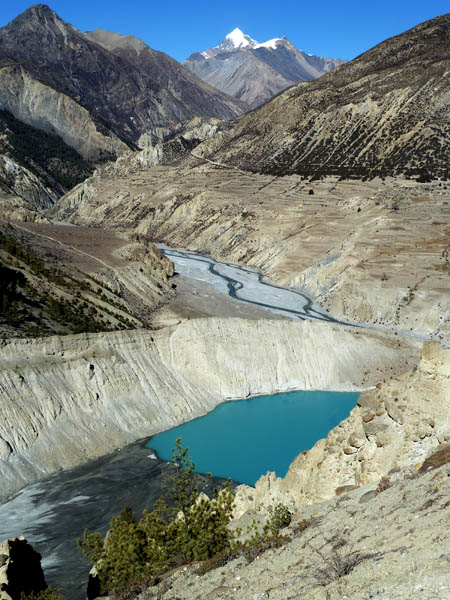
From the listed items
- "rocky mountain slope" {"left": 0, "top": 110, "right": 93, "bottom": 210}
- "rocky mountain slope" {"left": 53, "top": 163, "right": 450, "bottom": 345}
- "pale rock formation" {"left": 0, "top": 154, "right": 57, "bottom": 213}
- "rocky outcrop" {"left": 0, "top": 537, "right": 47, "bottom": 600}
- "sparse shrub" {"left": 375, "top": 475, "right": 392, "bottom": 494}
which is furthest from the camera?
"rocky mountain slope" {"left": 0, "top": 110, "right": 93, "bottom": 210}

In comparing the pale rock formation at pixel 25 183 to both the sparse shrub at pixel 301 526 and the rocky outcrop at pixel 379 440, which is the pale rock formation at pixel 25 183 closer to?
the rocky outcrop at pixel 379 440

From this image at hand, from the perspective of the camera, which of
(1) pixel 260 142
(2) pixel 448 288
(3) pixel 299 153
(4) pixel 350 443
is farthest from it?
(1) pixel 260 142

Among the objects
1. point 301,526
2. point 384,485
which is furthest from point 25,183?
point 384,485

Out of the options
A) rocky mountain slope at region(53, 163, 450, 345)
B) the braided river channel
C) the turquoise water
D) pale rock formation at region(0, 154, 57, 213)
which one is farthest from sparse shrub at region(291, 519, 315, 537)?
pale rock formation at region(0, 154, 57, 213)

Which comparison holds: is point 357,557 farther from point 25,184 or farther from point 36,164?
point 36,164

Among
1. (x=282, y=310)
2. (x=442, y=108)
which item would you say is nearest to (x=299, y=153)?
(x=442, y=108)

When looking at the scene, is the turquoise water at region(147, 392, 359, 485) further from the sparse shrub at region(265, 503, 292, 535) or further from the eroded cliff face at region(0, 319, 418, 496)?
the sparse shrub at region(265, 503, 292, 535)

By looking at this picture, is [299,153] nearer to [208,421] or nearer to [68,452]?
[208,421]
